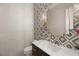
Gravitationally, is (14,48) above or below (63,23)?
below

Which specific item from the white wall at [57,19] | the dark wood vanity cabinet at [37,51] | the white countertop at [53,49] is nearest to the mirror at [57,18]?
the white wall at [57,19]

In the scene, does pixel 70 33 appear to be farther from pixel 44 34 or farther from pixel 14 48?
pixel 14 48

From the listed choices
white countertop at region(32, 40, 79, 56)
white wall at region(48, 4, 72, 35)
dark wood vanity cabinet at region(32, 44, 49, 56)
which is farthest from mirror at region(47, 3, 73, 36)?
dark wood vanity cabinet at region(32, 44, 49, 56)

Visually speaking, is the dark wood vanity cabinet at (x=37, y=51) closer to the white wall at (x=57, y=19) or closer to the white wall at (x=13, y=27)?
the white wall at (x=13, y=27)

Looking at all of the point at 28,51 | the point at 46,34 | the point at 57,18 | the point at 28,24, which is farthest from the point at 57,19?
the point at 28,51

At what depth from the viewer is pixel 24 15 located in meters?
1.85

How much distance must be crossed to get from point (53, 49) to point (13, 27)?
22.1 inches

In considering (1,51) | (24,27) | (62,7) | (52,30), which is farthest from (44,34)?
(1,51)

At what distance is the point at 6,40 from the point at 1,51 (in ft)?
0.49

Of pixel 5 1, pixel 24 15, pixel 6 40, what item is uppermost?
pixel 5 1

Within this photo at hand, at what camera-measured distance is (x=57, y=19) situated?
1827 mm

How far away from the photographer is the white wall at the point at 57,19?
71.3 inches

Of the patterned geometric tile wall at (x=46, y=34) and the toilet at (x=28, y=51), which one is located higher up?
the patterned geometric tile wall at (x=46, y=34)

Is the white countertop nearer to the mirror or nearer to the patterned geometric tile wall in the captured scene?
the patterned geometric tile wall
